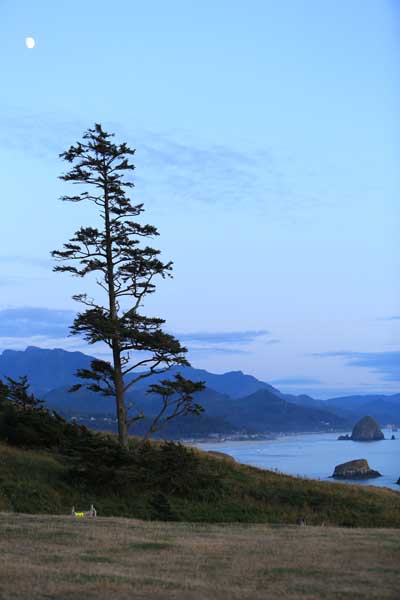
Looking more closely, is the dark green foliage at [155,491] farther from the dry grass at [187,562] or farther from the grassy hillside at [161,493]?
the dry grass at [187,562]

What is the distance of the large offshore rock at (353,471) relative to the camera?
106250 mm

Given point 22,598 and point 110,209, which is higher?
point 110,209

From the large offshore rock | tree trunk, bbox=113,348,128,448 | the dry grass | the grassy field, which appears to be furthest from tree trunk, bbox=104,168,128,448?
the large offshore rock

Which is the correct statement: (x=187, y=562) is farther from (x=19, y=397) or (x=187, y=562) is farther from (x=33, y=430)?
(x=19, y=397)

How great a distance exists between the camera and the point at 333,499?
30.7 metres

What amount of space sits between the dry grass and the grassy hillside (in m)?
6.42

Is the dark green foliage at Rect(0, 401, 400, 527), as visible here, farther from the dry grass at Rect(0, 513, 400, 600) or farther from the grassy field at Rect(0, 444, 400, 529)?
the dry grass at Rect(0, 513, 400, 600)

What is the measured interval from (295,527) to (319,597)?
11.5 m

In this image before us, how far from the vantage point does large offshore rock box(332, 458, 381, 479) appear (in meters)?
106

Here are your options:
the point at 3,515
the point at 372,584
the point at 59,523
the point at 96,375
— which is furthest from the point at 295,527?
the point at 96,375

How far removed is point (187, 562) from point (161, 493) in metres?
14.8

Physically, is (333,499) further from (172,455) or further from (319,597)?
(319,597)

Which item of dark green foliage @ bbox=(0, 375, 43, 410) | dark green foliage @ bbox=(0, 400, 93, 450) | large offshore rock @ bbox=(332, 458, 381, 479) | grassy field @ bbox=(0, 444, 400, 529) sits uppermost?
dark green foliage @ bbox=(0, 375, 43, 410)

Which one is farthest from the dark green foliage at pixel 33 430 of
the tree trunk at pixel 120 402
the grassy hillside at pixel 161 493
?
the tree trunk at pixel 120 402
